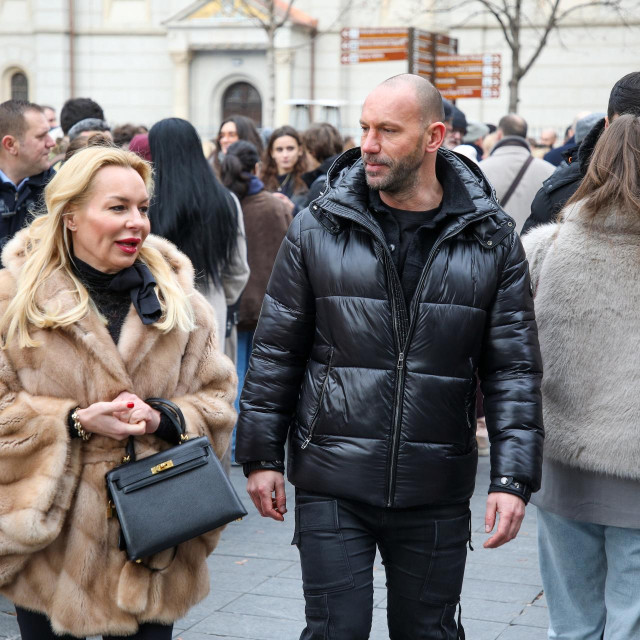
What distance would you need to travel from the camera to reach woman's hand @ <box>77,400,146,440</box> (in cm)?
317

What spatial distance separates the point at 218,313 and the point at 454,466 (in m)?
3.25

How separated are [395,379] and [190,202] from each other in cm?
284

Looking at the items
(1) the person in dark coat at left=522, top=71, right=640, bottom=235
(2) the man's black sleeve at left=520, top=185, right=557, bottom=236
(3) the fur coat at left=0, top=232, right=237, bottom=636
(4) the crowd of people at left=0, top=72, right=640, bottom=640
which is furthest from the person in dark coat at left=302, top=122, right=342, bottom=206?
(3) the fur coat at left=0, top=232, right=237, bottom=636

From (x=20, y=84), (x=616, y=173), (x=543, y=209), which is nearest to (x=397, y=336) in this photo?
(x=616, y=173)

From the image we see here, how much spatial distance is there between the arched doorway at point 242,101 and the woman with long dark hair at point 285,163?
1121 inches

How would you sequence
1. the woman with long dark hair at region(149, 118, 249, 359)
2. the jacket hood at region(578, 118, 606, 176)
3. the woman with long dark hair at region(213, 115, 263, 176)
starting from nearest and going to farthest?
the jacket hood at region(578, 118, 606, 176), the woman with long dark hair at region(149, 118, 249, 359), the woman with long dark hair at region(213, 115, 263, 176)

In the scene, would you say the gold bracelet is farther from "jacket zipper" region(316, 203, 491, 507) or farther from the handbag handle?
"jacket zipper" region(316, 203, 491, 507)

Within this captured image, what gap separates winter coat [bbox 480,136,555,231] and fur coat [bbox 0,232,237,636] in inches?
181

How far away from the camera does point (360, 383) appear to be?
11.0 feet

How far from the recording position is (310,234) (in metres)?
3.50

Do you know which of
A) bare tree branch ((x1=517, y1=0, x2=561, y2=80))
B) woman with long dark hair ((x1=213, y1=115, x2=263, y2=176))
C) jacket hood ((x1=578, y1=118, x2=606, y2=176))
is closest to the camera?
jacket hood ((x1=578, y1=118, x2=606, y2=176))

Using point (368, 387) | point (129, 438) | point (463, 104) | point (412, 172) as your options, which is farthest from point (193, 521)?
point (463, 104)

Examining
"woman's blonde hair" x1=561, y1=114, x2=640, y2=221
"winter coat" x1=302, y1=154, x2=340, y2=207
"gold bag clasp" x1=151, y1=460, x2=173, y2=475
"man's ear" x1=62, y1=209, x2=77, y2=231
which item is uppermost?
"woman's blonde hair" x1=561, y1=114, x2=640, y2=221

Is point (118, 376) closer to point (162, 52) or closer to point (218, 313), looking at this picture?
point (218, 313)
